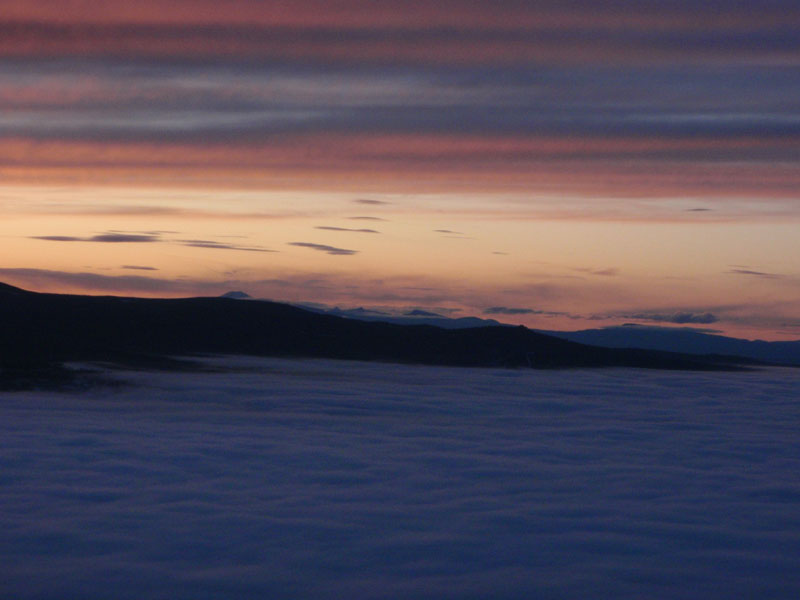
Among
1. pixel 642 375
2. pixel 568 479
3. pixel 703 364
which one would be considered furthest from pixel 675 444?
pixel 703 364

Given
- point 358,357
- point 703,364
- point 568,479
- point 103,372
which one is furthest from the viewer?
point 703,364

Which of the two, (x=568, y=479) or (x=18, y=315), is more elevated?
(x=18, y=315)

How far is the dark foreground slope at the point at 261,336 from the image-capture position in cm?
4600

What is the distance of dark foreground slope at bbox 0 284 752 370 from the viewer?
4600 cm

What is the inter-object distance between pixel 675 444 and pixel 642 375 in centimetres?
2245

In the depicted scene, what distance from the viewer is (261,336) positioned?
55.0 m

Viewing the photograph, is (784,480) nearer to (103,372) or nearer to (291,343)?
(103,372)

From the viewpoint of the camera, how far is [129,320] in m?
54.4

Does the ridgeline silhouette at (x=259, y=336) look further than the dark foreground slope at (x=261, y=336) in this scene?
No

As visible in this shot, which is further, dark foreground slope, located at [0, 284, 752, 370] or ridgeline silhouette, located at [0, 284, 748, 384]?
dark foreground slope, located at [0, 284, 752, 370]

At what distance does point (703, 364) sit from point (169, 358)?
30667 mm

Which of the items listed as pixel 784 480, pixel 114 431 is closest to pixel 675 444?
pixel 784 480

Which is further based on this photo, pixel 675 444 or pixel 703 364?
pixel 703 364

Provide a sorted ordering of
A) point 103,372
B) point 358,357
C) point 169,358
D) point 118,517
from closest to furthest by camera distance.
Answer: point 118,517, point 103,372, point 169,358, point 358,357
